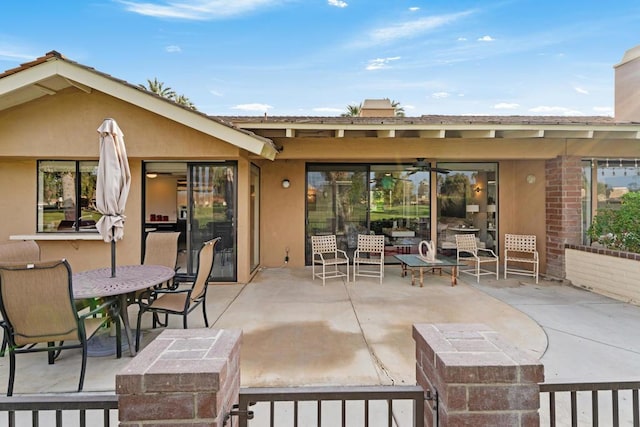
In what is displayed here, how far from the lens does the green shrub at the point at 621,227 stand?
6.07m

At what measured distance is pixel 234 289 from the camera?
6828 mm

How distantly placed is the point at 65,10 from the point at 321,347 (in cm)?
1225

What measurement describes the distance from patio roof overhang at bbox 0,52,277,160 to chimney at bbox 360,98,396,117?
5.56 meters

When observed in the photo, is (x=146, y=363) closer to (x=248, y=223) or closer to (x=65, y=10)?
(x=248, y=223)

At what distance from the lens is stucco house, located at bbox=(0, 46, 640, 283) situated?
6.56 metres

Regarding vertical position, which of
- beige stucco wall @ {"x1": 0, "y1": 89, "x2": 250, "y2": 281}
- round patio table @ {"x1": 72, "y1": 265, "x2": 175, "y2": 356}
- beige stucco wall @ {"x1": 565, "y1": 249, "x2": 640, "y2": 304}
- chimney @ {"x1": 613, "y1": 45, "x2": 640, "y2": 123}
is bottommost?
beige stucco wall @ {"x1": 565, "y1": 249, "x2": 640, "y2": 304}

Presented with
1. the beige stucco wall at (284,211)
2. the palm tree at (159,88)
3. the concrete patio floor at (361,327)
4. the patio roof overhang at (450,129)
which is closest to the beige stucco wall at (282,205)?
the beige stucco wall at (284,211)

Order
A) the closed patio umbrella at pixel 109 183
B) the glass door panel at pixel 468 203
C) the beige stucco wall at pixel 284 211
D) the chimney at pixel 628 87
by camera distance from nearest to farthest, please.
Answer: the closed patio umbrella at pixel 109 183 → the chimney at pixel 628 87 → the beige stucco wall at pixel 284 211 → the glass door panel at pixel 468 203

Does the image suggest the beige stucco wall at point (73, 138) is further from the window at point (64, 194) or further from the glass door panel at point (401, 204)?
the glass door panel at point (401, 204)

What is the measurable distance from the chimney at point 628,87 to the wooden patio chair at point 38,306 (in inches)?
467

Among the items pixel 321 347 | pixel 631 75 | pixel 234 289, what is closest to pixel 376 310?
pixel 321 347

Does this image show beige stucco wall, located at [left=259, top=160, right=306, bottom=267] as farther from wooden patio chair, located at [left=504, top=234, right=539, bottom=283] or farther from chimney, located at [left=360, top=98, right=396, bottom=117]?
wooden patio chair, located at [left=504, top=234, right=539, bottom=283]

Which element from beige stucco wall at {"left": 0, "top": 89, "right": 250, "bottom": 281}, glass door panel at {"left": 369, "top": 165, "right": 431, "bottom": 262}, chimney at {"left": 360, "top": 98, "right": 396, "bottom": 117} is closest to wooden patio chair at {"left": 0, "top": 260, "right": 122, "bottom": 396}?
beige stucco wall at {"left": 0, "top": 89, "right": 250, "bottom": 281}

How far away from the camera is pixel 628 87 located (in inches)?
336
